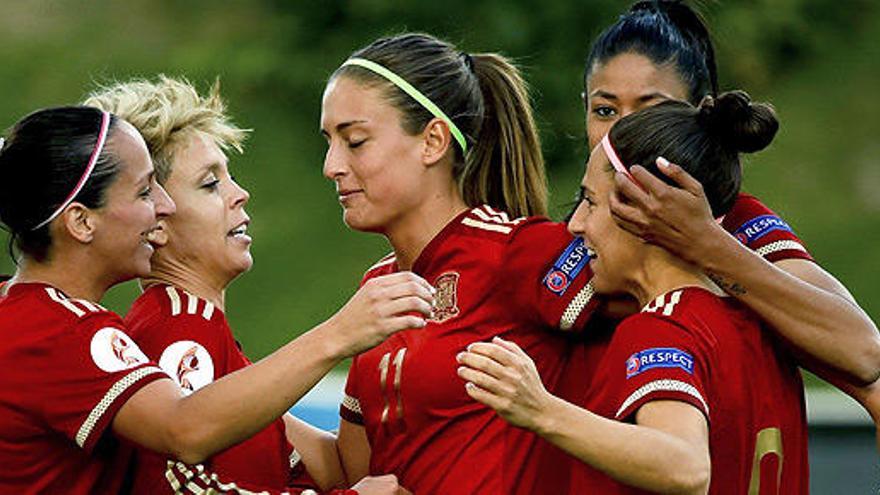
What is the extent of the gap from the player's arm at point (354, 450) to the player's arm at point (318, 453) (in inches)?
1.5

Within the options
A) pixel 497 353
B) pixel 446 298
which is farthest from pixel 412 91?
pixel 497 353

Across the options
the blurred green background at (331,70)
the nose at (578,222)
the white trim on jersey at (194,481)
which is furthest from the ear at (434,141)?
the blurred green background at (331,70)

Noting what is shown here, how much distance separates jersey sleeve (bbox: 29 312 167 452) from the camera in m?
3.97

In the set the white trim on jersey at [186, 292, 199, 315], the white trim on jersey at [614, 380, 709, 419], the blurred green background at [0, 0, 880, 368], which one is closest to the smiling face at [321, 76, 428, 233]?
the white trim on jersey at [186, 292, 199, 315]

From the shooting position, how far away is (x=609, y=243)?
13.0ft

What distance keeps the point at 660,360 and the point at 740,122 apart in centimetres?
59

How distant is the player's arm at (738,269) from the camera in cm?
379

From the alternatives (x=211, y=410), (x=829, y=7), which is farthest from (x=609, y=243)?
(x=829, y=7)

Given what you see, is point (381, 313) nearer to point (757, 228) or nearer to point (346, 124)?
point (346, 124)

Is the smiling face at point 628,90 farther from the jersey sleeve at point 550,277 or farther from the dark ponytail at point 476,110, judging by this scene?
the jersey sleeve at point 550,277

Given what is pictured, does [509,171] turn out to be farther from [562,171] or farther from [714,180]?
[562,171]

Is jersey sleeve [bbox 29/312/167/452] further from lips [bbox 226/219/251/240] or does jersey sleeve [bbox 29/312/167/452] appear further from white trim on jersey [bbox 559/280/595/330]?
white trim on jersey [bbox 559/280/595/330]

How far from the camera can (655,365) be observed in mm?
3676

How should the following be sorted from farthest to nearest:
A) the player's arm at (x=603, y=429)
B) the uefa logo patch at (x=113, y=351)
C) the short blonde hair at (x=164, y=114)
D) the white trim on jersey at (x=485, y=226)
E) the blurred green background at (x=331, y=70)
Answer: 1. the blurred green background at (x=331, y=70)
2. the short blonde hair at (x=164, y=114)
3. the white trim on jersey at (x=485, y=226)
4. the uefa logo patch at (x=113, y=351)
5. the player's arm at (x=603, y=429)
